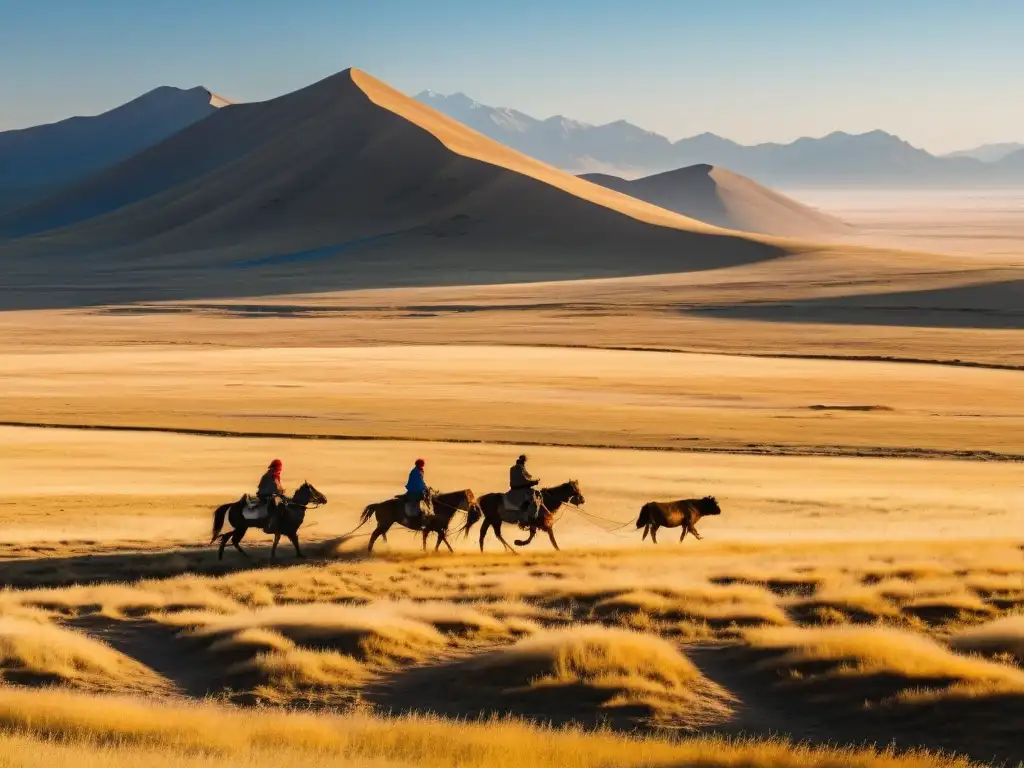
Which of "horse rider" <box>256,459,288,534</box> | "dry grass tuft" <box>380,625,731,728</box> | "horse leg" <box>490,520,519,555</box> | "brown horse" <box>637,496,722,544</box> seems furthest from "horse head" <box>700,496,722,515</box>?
"dry grass tuft" <box>380,625,731,728</box>

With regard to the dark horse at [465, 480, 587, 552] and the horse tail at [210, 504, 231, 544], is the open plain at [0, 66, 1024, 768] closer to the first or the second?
the dark horse at [465, 480, 587, 552]

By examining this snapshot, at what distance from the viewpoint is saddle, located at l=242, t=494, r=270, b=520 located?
78.0 feet

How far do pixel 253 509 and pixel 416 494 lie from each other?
2.82 metres

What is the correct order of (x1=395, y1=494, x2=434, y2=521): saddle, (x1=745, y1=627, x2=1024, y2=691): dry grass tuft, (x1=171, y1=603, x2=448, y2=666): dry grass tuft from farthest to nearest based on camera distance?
(x1=395, y1=494, x2=434, y2=521): saddle, (x1=171, y1=603, x2=448, y2=666): dry grass tuft, (x1=745, y1=627, x2=1024, y2=691): dry grass tuft

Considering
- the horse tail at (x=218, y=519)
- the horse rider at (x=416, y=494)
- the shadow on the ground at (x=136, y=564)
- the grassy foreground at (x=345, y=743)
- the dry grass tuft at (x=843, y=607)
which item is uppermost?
the horse rider at (x=416, y=494)

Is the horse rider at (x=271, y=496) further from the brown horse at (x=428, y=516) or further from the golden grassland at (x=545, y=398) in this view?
the golden grassland at (x=545, y=398)

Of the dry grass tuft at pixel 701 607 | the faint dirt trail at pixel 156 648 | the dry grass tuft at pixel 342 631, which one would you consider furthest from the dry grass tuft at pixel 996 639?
the faint dirt trail at pixel 156 648

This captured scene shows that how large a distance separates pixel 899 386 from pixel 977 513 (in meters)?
26.5

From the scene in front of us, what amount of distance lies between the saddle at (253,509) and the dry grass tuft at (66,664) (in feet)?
24.0

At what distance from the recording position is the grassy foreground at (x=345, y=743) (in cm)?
1159

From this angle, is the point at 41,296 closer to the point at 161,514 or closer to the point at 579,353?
the point at 579,353

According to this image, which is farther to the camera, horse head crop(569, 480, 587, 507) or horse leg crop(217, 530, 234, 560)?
horse head crop(569, 480, 587, 507)

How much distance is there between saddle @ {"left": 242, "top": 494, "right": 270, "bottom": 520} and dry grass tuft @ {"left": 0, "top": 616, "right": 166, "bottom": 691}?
7.32m

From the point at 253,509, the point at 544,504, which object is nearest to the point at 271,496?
the point at 253,509
